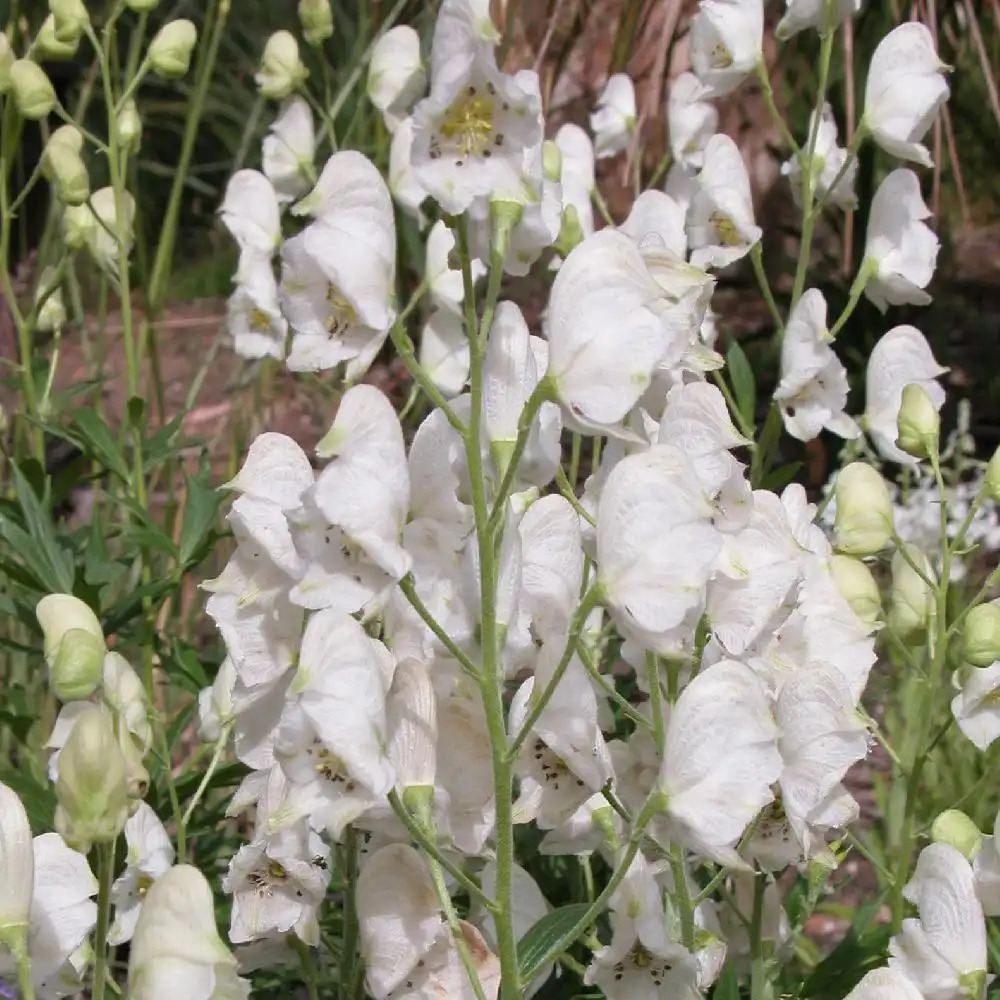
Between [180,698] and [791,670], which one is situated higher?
[791,670]

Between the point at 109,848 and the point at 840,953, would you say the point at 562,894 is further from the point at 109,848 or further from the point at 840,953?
the point at 109,848

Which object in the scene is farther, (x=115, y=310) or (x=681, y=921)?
(x=115, y=310)

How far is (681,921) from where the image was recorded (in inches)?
42.9

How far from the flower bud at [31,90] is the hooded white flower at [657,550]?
1.35m

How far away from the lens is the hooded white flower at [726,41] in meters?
1.67

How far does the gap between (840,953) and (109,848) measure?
77 centimetres

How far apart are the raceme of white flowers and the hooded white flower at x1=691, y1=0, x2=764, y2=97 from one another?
69 centimetres

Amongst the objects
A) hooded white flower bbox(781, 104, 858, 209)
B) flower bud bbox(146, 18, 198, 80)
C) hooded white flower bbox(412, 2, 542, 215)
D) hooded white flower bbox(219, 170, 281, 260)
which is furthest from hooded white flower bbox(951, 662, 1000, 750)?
flower bud bbox(146, 18, 198, 80)

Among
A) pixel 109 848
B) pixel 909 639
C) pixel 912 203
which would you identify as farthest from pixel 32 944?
pixel 912 203

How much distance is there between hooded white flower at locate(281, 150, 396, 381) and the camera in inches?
33.2

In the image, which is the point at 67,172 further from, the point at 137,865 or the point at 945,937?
the point at 945,937

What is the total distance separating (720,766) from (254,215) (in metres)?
1.29

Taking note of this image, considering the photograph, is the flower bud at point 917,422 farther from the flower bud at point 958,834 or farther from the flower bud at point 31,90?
the flower bud at point 31,90

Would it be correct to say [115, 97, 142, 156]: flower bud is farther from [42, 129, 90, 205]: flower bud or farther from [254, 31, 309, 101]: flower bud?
[254, 31, 309, 101]: flower bud
